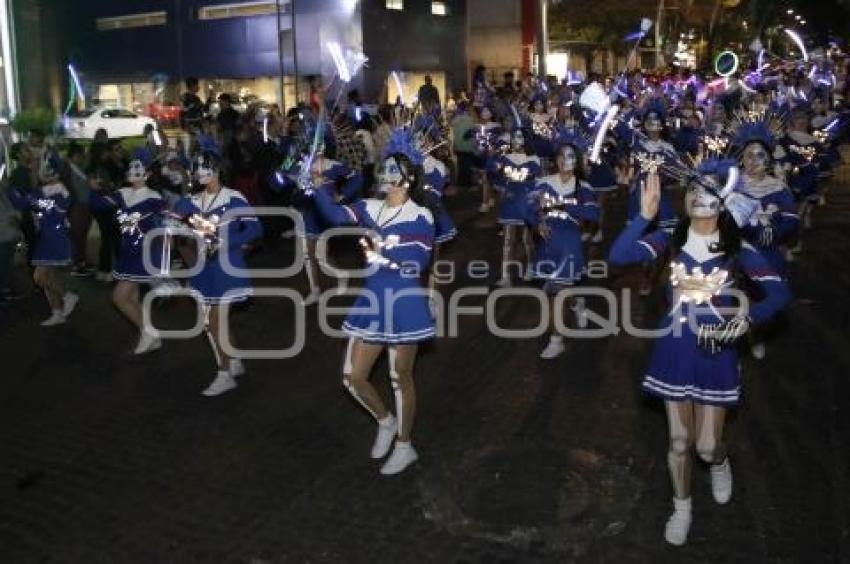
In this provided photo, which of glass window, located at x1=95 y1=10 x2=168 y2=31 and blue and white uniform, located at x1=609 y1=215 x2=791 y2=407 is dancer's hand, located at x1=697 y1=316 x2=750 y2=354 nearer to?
blue and white uniform, located at x1=609 y1=215 x2=791 y2=407

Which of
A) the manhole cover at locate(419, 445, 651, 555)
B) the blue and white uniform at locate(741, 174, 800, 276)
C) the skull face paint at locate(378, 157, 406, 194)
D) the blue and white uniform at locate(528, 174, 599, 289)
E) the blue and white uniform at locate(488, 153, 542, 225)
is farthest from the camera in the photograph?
the blue and white uniform at locate(488, 153, 542, 225)

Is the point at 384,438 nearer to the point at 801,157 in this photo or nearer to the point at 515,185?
the point at 515,185

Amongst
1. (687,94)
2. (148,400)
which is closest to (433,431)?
(148,400)

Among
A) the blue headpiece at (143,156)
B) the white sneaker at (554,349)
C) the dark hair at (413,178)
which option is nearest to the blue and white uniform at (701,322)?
the dark hair at (413,178)

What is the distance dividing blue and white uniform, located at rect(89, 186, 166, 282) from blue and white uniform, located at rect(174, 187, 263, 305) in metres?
1.00

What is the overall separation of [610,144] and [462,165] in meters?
6.86

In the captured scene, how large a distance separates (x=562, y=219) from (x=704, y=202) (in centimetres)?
327

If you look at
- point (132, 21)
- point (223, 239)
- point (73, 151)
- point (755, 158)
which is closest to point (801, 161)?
point (755, 158)

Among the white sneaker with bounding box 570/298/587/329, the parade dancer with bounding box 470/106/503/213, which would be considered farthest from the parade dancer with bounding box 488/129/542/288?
the parade dancer with bounding box 470/106/503/213

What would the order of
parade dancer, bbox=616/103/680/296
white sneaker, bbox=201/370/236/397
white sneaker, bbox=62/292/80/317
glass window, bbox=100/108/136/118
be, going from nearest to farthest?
white sneaker, bbox=201/370/236/397 → parade dancer, bbox=616/103/680/296 → white sneaker, bbox=62/292/80/317 → glass window, bbox=100/108/136/118

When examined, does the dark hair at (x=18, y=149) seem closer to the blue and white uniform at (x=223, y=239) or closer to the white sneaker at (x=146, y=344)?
the white sneaker at (x=146, y=344)

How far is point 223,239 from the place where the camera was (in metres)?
7.00

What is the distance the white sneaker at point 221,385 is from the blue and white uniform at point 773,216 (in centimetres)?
410

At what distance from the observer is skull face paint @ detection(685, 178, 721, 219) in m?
4.55
